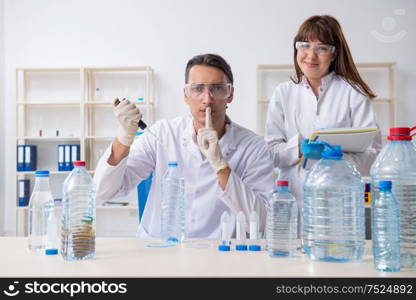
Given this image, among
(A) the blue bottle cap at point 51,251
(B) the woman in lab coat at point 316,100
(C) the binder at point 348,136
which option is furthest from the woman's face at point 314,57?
(A) the blue bottle cap at point 51,251

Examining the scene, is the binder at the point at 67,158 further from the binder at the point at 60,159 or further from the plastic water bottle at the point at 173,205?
the plastic water bottle at the point at 173,205

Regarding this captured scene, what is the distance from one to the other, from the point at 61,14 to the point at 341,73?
4.15m

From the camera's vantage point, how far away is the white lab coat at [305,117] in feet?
6.76

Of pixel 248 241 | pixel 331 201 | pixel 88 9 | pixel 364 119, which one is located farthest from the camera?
pixel 88 9

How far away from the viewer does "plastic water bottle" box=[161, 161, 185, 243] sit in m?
1.60

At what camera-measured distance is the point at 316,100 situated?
2.17m

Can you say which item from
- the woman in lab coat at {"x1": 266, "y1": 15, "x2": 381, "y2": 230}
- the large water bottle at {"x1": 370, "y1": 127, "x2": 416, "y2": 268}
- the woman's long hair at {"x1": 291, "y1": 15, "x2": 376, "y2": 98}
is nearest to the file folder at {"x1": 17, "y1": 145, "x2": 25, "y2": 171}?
the woman in lab coat at {"x1": 266, "y1": 15, "x2": 381, "y2": 230}

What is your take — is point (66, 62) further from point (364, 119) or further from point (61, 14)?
point (364, 119)

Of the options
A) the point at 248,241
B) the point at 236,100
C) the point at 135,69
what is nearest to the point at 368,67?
the point at 236,100

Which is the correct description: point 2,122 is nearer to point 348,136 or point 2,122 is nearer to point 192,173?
point 192,173

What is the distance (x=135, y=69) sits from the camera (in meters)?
5.04

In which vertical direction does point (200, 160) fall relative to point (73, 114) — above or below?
below

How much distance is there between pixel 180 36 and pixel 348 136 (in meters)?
3.91

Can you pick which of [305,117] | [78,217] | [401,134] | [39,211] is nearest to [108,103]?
[305,117]
